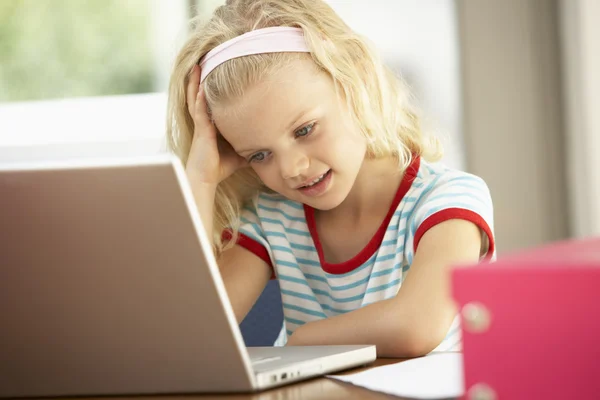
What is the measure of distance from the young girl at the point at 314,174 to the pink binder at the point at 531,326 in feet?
1.60

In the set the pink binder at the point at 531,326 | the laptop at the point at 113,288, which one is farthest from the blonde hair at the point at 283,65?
the pink binder at the point at 531,326

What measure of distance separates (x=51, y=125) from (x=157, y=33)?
517mm

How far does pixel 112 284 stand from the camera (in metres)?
0.62

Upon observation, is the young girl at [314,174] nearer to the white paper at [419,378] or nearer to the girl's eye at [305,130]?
the girl's eye at [305,130]

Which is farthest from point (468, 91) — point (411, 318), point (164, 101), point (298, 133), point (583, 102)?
point (411, 318)

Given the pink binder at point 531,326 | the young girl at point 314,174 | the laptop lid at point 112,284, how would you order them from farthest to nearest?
1. the young girl at point 314,174
2. the laptop lid at point 112,284
3. the pink binder at point 531,326

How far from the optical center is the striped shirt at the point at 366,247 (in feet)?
3.65

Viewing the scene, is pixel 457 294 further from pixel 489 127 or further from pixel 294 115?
pixel 489 127

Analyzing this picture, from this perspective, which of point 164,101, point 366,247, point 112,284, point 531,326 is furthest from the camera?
point 164,101

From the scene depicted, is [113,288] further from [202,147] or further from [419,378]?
[202,147]

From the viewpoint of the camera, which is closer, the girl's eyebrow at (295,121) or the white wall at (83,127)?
the girl's eyebrow at (295,121)

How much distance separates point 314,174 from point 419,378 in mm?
547

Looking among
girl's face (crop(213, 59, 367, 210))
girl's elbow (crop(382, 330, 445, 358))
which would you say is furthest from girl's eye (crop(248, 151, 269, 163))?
girl's elbow (crop(382, 330, 445, 358))

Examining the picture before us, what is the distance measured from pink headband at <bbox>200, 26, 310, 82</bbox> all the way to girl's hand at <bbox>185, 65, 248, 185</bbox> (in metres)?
0.08
